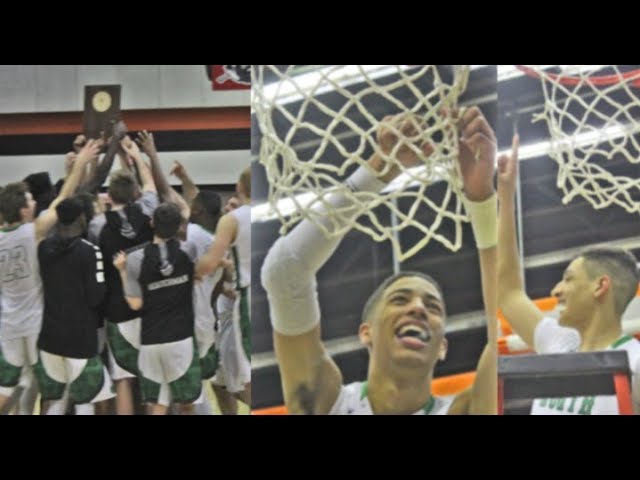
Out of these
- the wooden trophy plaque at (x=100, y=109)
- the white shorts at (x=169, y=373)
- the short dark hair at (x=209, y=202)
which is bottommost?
the white shorts at (x=169, y=373)

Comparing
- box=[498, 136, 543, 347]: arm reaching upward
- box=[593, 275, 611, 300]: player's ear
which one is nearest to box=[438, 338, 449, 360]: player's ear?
box=[498, 136, 543, 347]: arm reaching upward

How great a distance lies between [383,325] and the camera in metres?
6.58

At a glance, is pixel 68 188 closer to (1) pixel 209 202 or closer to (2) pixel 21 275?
(2) pixel 21 275

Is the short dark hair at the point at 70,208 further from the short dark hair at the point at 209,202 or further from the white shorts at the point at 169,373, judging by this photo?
the white shorts at the point at 169,373

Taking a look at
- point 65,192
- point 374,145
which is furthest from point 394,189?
point 65,192

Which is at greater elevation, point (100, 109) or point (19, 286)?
point (100, 109)

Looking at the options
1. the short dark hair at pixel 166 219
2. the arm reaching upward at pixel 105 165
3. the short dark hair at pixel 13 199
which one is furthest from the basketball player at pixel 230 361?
the short dark hair at pixel 13 199

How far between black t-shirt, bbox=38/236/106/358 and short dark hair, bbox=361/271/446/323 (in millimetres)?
1629

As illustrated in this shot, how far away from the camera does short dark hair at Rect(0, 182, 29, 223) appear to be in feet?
21.8

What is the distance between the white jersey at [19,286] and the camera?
661cm

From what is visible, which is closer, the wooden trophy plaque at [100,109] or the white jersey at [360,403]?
the white jersey at [360,403]

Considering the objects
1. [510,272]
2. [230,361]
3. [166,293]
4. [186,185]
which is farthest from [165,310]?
[510,272]

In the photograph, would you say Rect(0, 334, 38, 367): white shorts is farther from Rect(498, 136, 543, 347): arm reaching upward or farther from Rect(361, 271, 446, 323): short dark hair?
Rect(498, 136, 543, 347): arm reaching upward

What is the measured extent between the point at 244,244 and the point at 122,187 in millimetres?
841
